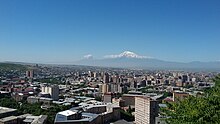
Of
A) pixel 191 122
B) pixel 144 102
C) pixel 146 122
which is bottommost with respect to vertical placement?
pixel 146 122

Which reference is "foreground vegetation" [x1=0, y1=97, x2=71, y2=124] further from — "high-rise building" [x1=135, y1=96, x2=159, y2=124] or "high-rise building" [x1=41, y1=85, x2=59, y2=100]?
"high-rise building" [x1=41, y1=85, x2=59, y2=100]

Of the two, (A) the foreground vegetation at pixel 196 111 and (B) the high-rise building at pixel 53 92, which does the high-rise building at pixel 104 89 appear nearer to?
(B) the high-rise building at pixel 53 92

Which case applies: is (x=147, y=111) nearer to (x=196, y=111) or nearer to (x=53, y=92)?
(x=53, y=92)

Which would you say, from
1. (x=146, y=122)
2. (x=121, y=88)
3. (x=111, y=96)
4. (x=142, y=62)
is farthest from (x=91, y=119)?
(x=142, y=62)

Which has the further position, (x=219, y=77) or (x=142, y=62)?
(x=142, y=62)

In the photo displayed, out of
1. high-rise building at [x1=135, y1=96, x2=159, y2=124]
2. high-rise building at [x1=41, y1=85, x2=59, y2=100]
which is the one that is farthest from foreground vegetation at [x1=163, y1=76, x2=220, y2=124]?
high-rise building at [x1=41, y1=85, x2=59, y2=100]

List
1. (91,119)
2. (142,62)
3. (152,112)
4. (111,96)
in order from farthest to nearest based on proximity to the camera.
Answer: (142,62)
(111,96)
(152,112)
(91,119)

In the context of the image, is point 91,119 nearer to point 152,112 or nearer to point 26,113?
point 152,112

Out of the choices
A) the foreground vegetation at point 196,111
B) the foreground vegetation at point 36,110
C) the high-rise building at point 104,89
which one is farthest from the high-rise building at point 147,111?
the high-rise building at point 104,89

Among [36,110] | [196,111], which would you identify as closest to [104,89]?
[36,110]
